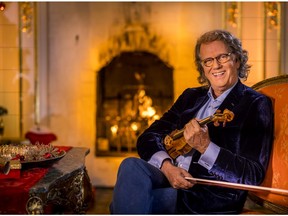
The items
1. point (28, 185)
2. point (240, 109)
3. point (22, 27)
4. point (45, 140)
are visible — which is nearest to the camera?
point (28, 185)

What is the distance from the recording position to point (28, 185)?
1574 millimetres

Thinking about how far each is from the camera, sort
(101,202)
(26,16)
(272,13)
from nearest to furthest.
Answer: (101,202), (272,13), (26,16)

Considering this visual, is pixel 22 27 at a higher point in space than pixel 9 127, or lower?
higher

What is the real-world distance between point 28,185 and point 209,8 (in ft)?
9.17

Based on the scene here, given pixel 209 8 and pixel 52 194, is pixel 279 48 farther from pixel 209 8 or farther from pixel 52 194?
pixel 52 194

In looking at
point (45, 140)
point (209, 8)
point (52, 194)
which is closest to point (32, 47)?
point (45, 140)

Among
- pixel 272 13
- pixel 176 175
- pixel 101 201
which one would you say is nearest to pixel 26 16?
pixel 101 201

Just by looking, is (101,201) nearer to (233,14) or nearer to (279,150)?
(233,14)

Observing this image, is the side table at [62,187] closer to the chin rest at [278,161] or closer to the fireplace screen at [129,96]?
the chin rest at [278,161]

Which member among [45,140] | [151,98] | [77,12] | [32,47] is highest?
[77,12]

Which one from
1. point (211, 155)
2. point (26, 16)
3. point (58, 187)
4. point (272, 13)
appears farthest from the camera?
point (26, 16)

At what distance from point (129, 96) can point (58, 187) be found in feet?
8.26

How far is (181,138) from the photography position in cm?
175

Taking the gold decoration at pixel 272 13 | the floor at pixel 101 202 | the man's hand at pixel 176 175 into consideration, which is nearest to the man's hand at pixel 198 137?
the man's hand at pixel 176 175
